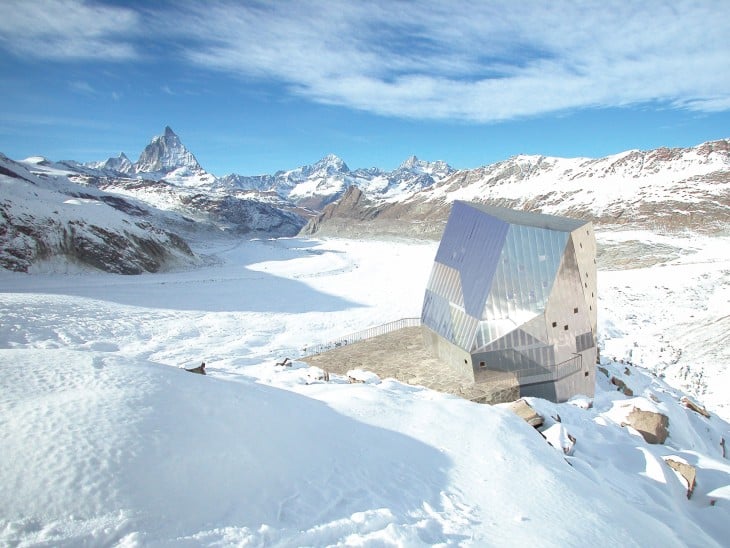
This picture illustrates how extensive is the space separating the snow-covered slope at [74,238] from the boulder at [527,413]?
3715cm

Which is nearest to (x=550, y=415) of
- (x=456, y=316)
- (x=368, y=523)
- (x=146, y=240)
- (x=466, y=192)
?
(x=456, y=316)

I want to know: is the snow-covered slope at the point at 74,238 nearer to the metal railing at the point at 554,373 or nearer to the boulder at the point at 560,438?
the metal railing at the point at 554,373

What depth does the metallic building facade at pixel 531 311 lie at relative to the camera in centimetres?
1364

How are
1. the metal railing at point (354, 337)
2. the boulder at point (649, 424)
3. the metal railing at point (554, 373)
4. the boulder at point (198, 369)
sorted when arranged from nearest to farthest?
1. the boulder at point (649, 424)
2. the boulder at point (198, 369)
3. the metal railing at point (554, 373)
4. the metal railing at point (354, 337)

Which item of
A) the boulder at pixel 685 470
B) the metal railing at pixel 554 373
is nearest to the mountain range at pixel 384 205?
the metal railing at pixel 554 373

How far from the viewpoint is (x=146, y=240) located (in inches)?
1924

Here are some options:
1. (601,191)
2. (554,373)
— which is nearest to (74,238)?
(554,373)

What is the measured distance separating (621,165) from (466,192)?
4837cm

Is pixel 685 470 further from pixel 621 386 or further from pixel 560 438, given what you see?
pixel 621 386

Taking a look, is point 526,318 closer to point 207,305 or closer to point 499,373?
point 499,373

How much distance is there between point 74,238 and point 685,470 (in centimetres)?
4577

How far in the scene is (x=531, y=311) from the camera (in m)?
13.6

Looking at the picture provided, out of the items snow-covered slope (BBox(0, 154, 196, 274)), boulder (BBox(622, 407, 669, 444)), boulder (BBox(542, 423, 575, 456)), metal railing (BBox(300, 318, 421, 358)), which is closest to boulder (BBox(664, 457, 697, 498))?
boulder (BBox(622, 407, 669, 444))

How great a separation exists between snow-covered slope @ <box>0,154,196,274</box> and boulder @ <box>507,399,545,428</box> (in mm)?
37152
